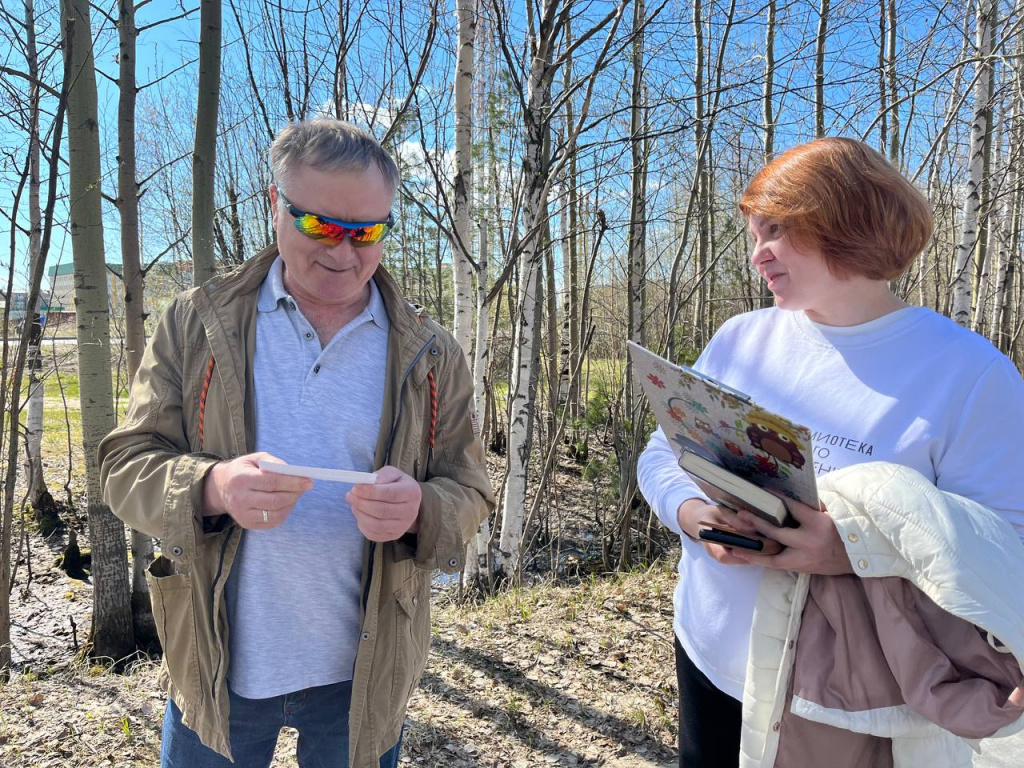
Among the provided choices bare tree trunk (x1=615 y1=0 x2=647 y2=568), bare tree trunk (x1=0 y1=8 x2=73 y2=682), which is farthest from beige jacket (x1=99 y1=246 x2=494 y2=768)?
bare tree trunk (x1=615 y1=0 x2=647 y2=568)

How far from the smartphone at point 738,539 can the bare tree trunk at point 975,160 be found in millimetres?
5184

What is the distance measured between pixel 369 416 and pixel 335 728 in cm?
74

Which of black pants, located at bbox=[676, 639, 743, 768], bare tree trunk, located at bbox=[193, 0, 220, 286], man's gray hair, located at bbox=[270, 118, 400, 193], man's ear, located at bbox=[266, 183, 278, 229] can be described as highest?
bare tree trunk, located at bbox=[193, 0, 220, 286]

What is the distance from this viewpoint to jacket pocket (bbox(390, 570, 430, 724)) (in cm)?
140

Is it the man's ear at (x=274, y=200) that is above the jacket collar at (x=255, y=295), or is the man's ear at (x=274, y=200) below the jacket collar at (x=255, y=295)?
above

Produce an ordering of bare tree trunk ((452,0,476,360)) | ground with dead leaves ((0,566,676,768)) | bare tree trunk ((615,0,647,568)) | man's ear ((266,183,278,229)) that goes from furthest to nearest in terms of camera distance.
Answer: bare tree trunk ((615,0,647,568))
bare tree trunk ((452,0,476,360))
ground with dead leaves ((0,566,676,768))
man's ear ((266,183,278,229))

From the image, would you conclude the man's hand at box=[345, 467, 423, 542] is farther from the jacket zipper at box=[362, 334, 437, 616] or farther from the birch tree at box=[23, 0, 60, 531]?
the birch tree at box=[23, 0, 60, 531]

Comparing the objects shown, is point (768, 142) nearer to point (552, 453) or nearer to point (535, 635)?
point (552, 453)

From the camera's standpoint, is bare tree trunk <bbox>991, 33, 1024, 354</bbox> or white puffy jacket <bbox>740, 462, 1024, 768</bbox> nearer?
white puffy jacket <bbox>740, 462, 1024, 768</bbox>

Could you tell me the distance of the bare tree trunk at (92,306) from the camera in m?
3.59

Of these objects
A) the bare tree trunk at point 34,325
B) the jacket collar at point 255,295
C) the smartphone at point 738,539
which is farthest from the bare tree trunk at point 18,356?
the smartphone at point 738,539

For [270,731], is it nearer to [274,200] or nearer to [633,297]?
[274,200]

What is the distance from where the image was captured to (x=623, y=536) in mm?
5832

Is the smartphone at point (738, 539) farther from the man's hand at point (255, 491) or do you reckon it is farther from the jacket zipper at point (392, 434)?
the man's hand at point (255, 491)
